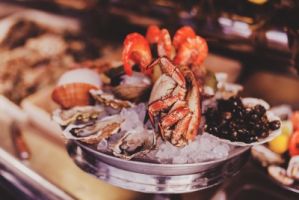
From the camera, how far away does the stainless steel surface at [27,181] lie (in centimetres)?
186

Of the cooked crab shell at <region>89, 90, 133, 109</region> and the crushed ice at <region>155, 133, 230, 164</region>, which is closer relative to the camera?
the crushed ice at <region>155, 133, 230, 164</region>

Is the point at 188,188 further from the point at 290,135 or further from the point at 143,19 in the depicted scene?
the point at 143,19

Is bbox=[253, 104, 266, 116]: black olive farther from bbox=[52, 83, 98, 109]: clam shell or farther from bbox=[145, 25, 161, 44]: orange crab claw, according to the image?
bbox=[52, 83, 98, 109]: clam shell

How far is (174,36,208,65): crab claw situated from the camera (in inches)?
75.9

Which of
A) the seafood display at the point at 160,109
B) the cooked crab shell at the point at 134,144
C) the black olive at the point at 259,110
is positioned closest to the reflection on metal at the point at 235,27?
the seafood display at the point at 160,109

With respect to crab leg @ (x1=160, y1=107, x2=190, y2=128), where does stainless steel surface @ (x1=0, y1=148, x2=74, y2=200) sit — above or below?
below

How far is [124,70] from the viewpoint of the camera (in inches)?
79.0

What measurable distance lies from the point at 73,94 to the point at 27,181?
0.47 meters

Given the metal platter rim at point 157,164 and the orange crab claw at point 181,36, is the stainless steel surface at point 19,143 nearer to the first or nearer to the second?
the metal platter rim at point 157,164

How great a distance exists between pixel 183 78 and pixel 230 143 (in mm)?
336

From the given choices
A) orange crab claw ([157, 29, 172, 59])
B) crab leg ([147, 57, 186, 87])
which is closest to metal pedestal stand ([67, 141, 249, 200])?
crab leg ([147, 57, 186, 87])

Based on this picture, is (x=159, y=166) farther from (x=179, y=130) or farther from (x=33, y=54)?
(x=33, y=54)

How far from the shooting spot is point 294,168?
1.83 meters

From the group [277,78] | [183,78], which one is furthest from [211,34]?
[183,78]
